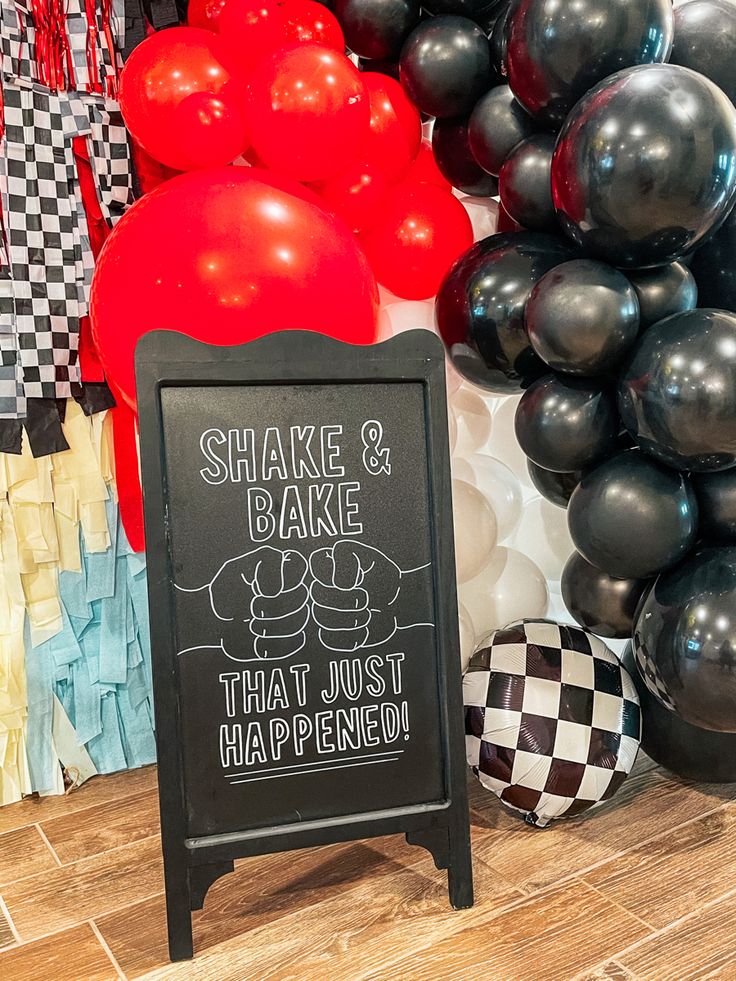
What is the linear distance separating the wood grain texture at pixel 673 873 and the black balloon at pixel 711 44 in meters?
1.46

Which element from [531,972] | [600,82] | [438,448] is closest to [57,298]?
[438,448]

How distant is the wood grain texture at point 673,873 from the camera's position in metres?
1.54

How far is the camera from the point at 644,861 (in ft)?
5.52

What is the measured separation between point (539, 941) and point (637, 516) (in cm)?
73

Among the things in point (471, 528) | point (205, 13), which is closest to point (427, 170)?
point (205, 13)

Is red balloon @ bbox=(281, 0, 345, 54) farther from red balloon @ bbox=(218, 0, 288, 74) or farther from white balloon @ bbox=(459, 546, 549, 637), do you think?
white balloon @ bbox=(459, 546, 549, 637)

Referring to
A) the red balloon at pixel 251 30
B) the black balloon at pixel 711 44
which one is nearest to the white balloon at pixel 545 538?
the black balloon at pixel 711 44

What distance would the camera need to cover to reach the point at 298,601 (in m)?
1.52

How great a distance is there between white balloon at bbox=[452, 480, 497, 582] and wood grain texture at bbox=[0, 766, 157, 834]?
0.96 meters

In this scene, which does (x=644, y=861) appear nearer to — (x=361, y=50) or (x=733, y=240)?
(x=733, y=240)

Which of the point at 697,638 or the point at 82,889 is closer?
the point at 697,638

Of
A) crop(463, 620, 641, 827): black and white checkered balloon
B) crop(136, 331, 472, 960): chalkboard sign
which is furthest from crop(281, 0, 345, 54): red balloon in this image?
crop(463, 620, 641, 827): black and white checkered balloon

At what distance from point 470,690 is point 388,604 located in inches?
15.8

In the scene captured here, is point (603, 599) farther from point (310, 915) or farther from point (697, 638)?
point (310, 915)
